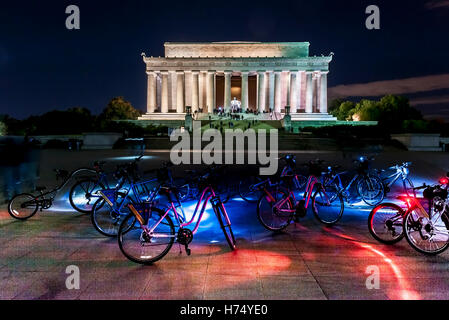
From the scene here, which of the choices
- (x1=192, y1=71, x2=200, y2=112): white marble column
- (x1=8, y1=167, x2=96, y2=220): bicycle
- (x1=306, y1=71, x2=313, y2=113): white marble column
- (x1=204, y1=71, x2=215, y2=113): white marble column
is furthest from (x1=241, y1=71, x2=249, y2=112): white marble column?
(x1=8, y1=167, x2=96, y2=220): bicycle

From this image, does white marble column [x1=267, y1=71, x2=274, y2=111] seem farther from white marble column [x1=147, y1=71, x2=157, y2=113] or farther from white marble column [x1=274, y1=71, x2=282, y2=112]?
white marble column [x1=147, y1=71, x2=157, y2=113]

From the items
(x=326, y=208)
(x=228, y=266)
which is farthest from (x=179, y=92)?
(x=228, y=266)

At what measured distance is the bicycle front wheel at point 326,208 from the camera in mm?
10433

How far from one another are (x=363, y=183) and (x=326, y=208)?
215 centimetres

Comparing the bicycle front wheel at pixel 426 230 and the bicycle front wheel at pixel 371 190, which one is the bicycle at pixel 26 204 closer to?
the bicycle front wheel at pixel 426 230

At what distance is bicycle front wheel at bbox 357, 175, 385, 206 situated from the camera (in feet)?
41.7

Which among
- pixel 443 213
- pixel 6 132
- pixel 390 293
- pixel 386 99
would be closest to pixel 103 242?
pixel 390 293

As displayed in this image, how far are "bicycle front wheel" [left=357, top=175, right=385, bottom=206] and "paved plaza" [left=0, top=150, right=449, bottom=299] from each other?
116 inches

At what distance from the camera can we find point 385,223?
27.5 ft

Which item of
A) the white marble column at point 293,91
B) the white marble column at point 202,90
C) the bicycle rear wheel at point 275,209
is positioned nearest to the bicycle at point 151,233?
the bicycle rear wheel at point 275,209

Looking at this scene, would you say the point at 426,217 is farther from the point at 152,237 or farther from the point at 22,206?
the point at 22,206
